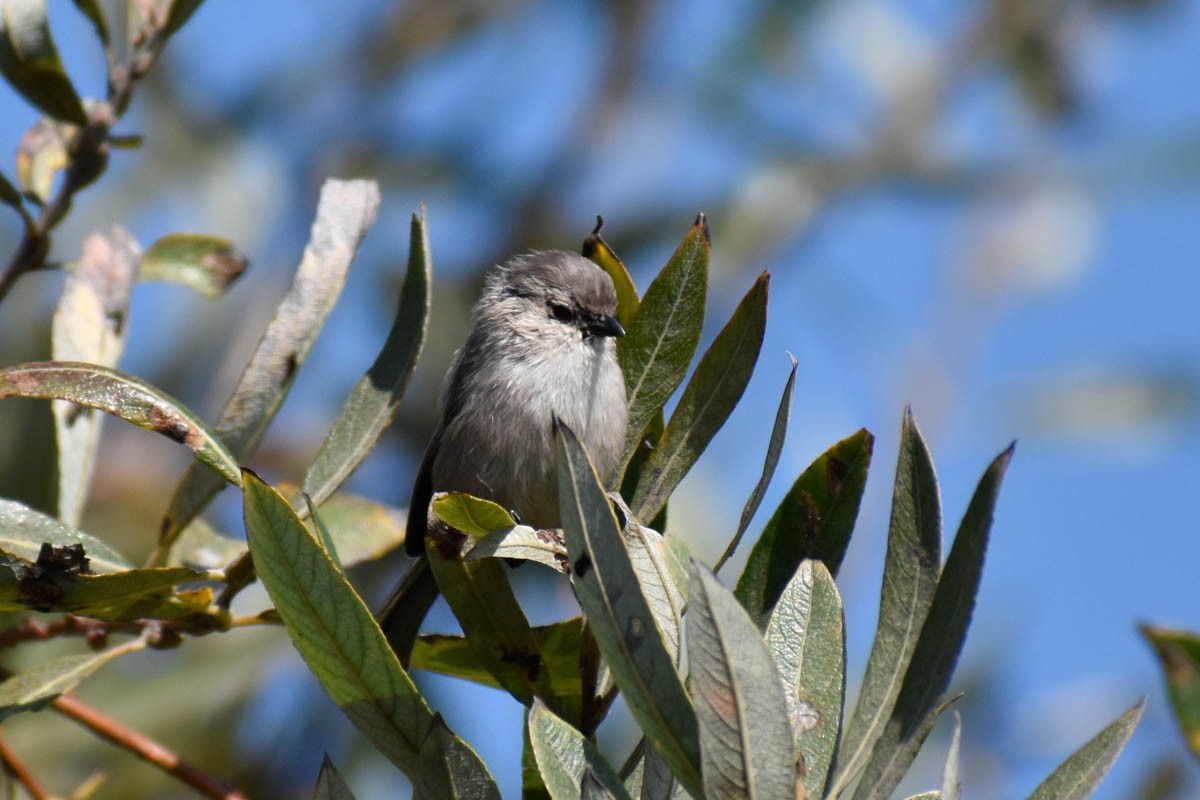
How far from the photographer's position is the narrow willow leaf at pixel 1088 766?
65.0 inches

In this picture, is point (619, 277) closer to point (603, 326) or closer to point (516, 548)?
point (516, 548)

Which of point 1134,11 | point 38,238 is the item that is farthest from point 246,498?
point 1134,11

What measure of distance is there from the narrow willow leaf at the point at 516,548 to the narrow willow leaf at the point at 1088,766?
0.74 meters

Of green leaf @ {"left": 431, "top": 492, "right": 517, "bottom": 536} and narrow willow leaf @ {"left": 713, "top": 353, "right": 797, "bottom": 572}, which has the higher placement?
narrow willow leaf @ {"left": 713, "top": 353, "right": 797, "bottom": 572}

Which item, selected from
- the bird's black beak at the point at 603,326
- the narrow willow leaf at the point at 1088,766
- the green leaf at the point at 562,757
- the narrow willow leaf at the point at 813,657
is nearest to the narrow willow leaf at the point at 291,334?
the green leaf at the point at 562,757

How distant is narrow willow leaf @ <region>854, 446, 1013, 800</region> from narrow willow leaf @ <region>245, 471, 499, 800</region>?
501mm

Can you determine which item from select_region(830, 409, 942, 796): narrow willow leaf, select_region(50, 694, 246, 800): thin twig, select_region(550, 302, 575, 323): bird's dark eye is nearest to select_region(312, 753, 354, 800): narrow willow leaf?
select_region(50, 694, 246, 800): thin twig

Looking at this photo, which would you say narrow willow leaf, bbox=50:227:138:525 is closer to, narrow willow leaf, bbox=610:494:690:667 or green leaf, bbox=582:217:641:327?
green leaf, bbox=582:217:641:327

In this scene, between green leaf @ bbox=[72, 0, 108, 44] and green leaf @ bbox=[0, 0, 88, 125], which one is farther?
green leaf @ bbox=[72, 0, 108, 44]

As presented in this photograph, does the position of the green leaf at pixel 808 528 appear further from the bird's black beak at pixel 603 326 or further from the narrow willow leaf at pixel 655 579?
the bird's black beak at pixel 603 326

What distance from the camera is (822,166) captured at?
6.99 m

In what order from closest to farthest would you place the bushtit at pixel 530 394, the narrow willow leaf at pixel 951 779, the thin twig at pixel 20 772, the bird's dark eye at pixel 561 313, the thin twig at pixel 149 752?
1. the narrow willow leaf at pixel 951 779
2. the thin twig at pixel 149 752
3. the thin twig at pixel 20 772
4. the bushtit at pixel 530 394
5. the bird's dark eye at pixel 561 313

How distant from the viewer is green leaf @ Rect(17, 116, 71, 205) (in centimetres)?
244

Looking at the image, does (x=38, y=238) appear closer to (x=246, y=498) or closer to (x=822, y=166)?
(x=246, y=498)
